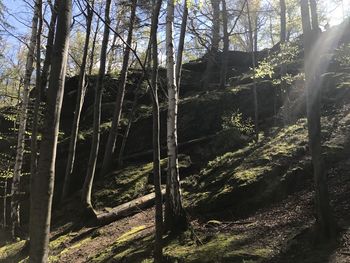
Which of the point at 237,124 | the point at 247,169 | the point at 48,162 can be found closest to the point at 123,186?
the point at 237,124

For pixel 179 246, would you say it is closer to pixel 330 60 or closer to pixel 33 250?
pixel 33 250

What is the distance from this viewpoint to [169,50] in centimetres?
830

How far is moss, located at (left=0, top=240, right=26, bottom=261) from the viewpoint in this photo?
10672mm

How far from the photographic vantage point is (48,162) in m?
3.69

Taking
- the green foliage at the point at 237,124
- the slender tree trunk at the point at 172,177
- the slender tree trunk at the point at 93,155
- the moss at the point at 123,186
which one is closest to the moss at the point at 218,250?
the slender tree trunk at the point at 172,177

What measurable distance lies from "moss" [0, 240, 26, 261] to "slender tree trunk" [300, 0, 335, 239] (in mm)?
8420

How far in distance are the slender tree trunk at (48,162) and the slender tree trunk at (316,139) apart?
4.10m

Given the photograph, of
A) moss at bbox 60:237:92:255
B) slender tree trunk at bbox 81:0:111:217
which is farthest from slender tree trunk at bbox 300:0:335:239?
slender tree trunk at bbox 81:0:111:217

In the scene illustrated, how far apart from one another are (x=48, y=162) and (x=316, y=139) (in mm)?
4274

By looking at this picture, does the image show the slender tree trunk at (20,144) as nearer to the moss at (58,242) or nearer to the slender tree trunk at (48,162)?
the moss at (58,242)

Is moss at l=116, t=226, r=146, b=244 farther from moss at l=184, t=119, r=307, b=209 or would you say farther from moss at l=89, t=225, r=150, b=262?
moss at l=184, t=119, r=307, b=209

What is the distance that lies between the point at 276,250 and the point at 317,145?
1814mm

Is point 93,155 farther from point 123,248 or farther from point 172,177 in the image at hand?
point 172,177

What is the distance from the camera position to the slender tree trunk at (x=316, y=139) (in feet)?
19.4
